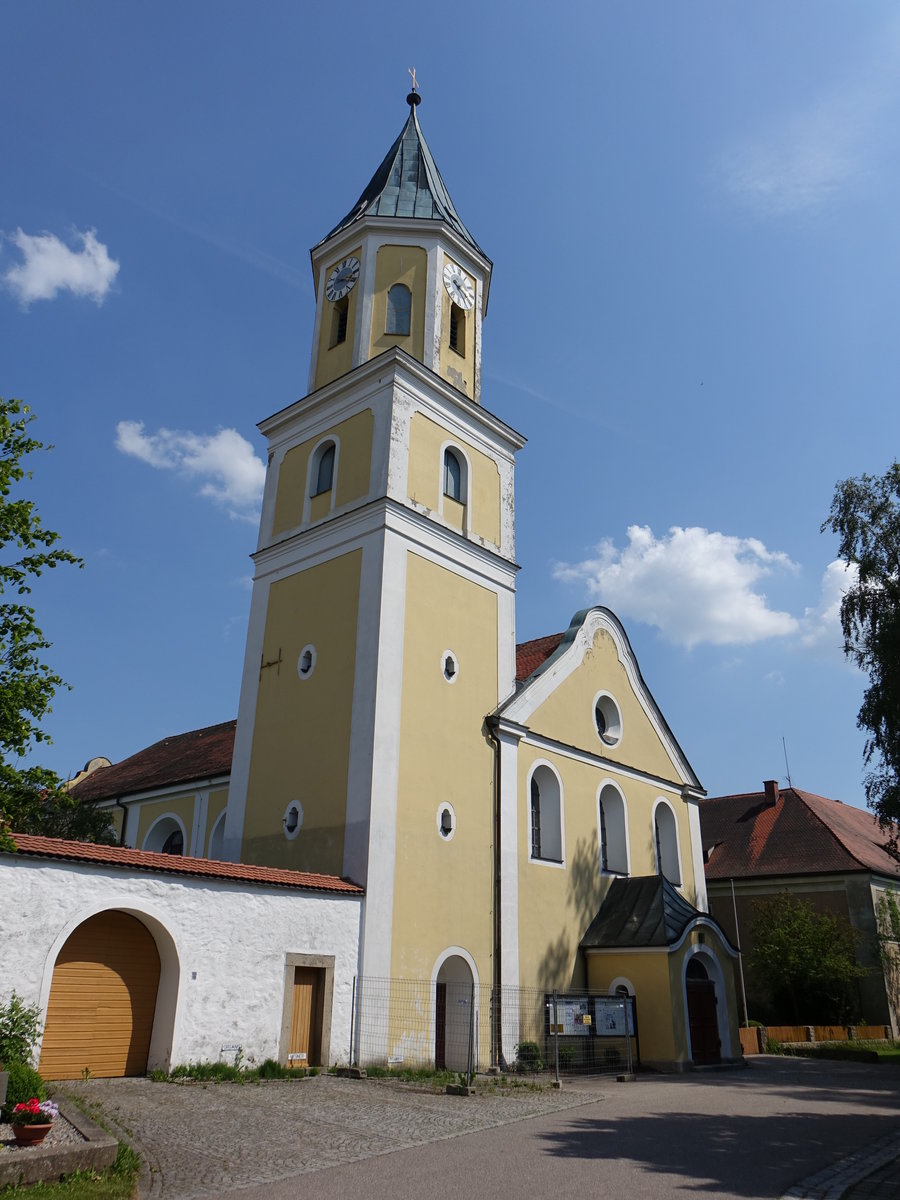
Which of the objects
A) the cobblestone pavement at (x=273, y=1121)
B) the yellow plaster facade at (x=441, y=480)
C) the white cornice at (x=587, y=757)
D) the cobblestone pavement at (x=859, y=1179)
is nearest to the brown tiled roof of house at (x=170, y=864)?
the cobblestone pavement at (x=273, y=1121)

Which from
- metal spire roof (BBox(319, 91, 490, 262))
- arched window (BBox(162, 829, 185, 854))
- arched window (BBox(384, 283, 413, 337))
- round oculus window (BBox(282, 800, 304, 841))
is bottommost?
round oculus window (BBox(282, 800, 304, 841))

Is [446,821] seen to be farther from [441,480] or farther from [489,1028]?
[441,480]

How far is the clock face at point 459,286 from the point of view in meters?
23.5

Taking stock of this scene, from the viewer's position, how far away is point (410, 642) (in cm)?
1941

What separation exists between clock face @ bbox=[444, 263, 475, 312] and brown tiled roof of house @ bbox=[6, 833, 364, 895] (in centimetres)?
1451

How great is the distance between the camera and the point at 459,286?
23781mm

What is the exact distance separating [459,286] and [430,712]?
11.3m

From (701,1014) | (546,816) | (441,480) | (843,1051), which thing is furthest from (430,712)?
(843,1051)

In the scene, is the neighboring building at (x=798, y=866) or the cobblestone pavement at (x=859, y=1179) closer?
the cobblestone pavement at (x=859, y=1179)

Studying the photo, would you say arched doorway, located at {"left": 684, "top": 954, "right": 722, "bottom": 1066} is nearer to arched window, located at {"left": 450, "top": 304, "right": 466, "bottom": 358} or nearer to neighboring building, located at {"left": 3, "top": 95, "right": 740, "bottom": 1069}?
neighboring building, located at {"left": 3, "top": 95, "right": 740, "bottom": 1069}

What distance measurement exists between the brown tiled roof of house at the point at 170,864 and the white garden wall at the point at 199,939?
112 millimetres

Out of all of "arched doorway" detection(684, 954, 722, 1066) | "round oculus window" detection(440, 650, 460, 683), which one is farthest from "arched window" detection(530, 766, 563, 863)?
"arched doorway" detection(684, 954, 722, 1066)

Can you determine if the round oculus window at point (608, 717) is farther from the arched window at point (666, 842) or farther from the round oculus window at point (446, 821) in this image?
the round oculus window at point (446, 821)

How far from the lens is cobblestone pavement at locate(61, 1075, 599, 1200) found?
8266mm
